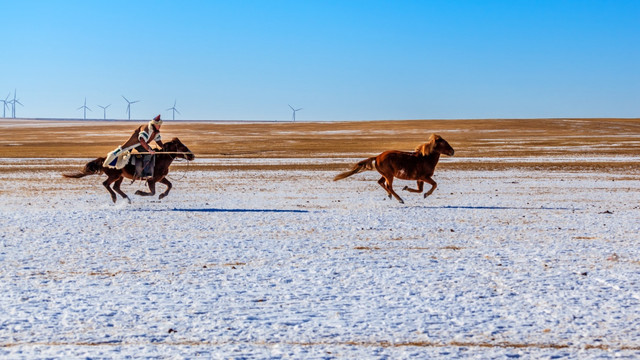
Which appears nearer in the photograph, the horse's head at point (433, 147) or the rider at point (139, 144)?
the rider at point (139, 144)

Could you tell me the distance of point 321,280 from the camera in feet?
29.2

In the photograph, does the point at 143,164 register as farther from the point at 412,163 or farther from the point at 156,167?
the point at 412,163

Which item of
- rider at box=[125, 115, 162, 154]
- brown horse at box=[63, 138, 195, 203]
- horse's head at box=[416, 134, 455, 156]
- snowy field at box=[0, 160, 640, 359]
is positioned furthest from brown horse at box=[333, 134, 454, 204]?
rider at box=[125, 115, 162, 154]

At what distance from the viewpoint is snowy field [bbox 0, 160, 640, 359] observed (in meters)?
6.43

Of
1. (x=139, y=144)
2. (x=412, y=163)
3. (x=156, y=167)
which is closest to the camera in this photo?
(x=139, y=144)

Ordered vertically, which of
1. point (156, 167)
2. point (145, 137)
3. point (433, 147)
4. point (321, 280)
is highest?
point (145, 137)

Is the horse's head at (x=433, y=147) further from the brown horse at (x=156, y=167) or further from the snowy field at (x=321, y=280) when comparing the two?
the brown horse at (x=156, y=167)

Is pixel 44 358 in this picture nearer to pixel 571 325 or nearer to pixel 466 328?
pixel 466 328

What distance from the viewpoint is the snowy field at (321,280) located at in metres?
6.43

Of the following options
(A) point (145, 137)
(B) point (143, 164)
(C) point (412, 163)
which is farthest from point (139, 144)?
(C) point (412, 163)

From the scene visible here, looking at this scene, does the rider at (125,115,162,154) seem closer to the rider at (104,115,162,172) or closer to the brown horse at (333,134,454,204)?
the rider at (104,115,162,172)

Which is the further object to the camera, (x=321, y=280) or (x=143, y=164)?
(x=143, y=164)

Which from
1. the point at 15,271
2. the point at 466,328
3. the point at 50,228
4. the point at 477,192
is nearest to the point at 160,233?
the point at 50,228

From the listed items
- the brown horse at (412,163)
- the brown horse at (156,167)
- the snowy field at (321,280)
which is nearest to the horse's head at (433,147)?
the brown horse at (412,163)
